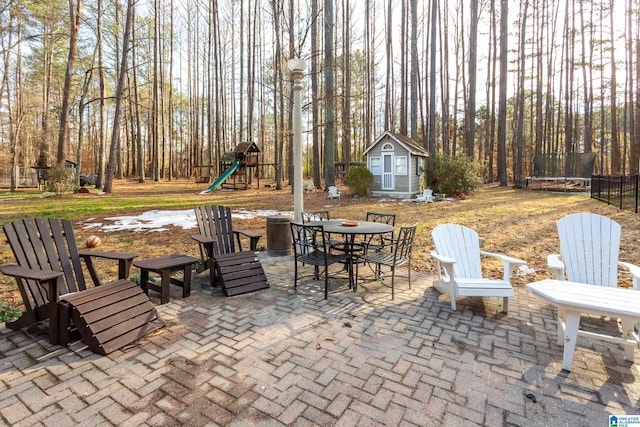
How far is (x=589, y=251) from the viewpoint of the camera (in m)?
3.25

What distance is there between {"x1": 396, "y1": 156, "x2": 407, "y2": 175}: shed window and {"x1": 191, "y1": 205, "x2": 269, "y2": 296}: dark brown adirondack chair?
12.1m

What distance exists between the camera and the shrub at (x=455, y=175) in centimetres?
1544

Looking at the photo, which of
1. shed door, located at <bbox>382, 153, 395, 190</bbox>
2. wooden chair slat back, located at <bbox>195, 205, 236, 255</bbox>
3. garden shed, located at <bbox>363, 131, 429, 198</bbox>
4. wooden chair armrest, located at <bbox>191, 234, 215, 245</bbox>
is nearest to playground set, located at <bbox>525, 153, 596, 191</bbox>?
garden shed, located at <bbox>363, 131, 429, 198</bbox>

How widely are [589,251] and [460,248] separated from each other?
1184 mm

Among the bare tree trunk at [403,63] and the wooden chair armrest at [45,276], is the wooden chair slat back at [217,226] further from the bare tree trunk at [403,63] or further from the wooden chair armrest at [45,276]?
the bare tree trunk at [403,63]

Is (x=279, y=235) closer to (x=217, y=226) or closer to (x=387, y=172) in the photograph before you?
(x=217, y=226)

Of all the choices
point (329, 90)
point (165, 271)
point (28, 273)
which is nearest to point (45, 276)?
point (28, 273)

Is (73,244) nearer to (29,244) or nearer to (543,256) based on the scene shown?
(29,244)

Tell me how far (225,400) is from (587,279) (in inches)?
134

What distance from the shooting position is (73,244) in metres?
3.17

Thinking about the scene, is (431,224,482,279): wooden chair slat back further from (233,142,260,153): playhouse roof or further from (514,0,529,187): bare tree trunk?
(514,0,529,187): bare tree trunk

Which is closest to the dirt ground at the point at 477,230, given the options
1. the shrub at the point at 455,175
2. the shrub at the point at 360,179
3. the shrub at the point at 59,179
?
the shrub at the point at 59,179

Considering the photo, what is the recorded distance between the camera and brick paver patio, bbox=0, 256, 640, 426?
1889 millimetres

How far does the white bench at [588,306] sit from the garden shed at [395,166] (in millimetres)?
13073
